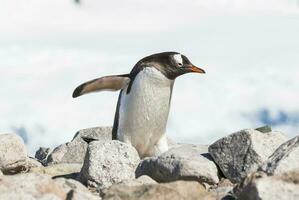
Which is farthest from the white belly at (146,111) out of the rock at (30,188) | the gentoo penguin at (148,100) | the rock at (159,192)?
the rock at (30,188)

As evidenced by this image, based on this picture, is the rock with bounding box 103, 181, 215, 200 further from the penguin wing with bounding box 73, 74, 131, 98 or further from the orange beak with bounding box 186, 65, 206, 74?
the penguin wing with bounding box 73, 74, 131, 98

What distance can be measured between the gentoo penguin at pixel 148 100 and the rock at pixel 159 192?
5.14 meters

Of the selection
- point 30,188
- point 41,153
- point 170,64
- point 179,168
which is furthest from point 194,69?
point 30,188

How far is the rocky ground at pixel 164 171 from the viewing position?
5.88m

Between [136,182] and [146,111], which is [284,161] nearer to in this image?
[136,182]

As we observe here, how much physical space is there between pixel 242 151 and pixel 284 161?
1750mm

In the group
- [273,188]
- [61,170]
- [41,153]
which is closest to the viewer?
[273,188]

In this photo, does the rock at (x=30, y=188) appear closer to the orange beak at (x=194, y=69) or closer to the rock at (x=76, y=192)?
the rock at (x=76, y=192)

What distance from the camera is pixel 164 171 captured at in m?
8.29

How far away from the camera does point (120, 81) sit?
1184 centimetres

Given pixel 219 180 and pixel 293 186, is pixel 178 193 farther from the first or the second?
pixel 219 180

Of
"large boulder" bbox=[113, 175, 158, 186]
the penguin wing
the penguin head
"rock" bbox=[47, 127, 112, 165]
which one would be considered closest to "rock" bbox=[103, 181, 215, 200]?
"large boulder" bbox=[113, 175, 158, 186]

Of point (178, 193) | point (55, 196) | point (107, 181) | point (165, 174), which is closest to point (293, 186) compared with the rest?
point (178, 193)

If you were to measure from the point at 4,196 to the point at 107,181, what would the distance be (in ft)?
9.54
